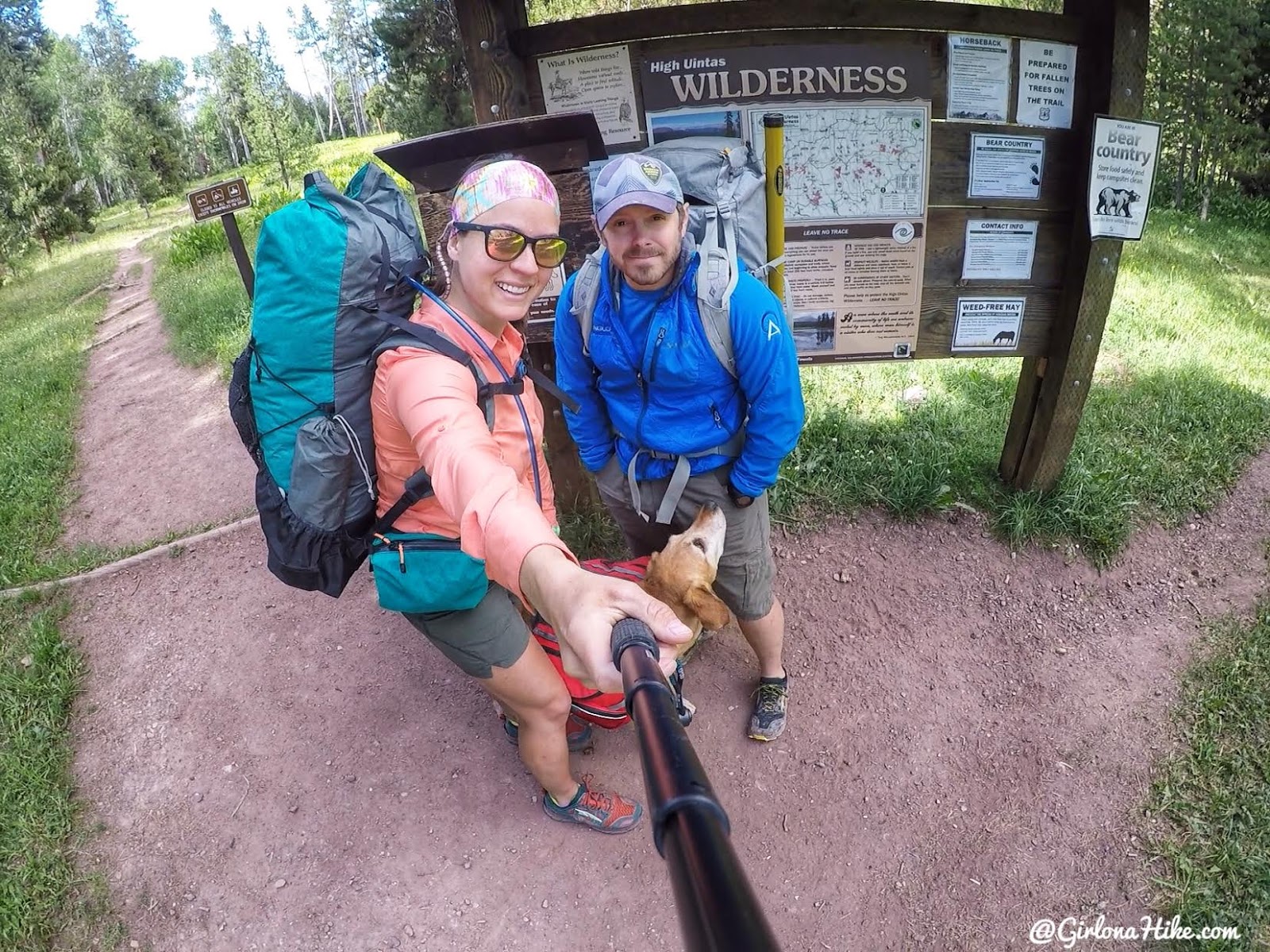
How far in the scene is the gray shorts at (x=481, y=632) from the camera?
7.18 ft

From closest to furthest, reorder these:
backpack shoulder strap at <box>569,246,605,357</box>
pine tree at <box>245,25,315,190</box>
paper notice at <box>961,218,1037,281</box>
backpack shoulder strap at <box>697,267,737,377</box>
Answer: backpack shoulder strap at <box>697,267,737,377</box>
backpack shoulder strap at <box>569,246,605,357</box>
paper notice at <box>961,218,1037,281</box>
pine tree at <box>245,25,315,190</box>

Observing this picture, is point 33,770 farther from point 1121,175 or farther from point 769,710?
point 1121,175

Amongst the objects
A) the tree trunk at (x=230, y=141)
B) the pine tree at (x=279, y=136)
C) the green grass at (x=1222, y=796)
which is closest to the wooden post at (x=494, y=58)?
the green grass at (x=1222, y=796)

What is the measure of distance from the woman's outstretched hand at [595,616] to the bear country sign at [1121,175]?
337 centimetres

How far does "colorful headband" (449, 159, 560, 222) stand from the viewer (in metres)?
1.87

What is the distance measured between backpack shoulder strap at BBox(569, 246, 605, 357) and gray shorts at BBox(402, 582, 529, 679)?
3.12 feet

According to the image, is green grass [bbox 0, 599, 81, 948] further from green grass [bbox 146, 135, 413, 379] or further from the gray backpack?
the gray backpack

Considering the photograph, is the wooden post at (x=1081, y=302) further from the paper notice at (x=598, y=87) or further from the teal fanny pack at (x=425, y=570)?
the teal fanny pack at (x=425, y=570)

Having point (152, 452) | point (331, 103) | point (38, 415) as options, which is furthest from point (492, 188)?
point (331, 103)

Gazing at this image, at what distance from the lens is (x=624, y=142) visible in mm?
3045

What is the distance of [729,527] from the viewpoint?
8.96 feet

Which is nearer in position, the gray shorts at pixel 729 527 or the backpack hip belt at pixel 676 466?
the backpack hip belt at pixel 676 466

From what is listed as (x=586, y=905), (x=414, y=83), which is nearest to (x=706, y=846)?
(x=586, y=905)

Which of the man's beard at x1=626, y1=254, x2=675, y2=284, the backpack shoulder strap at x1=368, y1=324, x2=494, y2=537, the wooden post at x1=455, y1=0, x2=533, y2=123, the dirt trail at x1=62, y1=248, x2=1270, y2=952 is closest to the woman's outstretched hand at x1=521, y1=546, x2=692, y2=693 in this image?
the backpack shoulder strap at x1=368, y1=324, x2=494, y2=537
